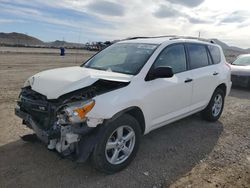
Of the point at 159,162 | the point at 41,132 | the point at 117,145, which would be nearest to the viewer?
the point at 41,132

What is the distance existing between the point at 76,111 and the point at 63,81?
557 millimetres

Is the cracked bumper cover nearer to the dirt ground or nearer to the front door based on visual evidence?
the dirt ground

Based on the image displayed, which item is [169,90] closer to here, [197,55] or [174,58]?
[174,58]

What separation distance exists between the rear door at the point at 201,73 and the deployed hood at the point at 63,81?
178cm

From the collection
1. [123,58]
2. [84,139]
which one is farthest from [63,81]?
[123,58]

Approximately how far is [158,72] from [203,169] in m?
1.58

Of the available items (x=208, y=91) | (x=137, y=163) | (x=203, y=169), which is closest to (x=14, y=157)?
(x=137, y=163)

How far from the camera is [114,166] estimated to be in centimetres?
363

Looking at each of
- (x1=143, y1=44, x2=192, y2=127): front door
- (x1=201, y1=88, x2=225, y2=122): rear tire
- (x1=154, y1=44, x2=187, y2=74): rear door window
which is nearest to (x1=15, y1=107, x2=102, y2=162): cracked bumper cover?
(x1=143, y1=44, x2=192, y2=127): front door

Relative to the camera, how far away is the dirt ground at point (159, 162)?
3.49 m

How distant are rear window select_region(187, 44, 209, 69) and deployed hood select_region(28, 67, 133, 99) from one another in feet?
5.97

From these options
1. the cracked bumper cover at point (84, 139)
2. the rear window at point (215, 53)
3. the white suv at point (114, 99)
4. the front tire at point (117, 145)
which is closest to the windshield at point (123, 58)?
the white suv at point (114, 99)

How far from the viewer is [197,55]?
5.39 meters

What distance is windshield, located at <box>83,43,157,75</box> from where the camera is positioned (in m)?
4.19
